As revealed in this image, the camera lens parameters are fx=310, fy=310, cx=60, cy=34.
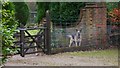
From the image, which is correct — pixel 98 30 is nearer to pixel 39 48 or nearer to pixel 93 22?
pixel 93 22

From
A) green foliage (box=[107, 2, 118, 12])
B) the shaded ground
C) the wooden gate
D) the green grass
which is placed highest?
green foliage (box=[107, 2, 118, 12])

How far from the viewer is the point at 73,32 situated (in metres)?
13.0

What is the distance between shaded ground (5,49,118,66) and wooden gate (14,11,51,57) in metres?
0.35

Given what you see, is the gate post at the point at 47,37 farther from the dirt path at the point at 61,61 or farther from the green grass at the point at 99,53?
the green grass at the point at 99,53

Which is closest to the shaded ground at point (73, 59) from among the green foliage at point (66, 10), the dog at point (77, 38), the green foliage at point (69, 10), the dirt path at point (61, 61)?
the dirt path at point (61, 61)

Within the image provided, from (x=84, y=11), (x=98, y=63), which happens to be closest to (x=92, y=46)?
(x=84, y=11)

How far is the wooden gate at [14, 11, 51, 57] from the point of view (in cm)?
1113

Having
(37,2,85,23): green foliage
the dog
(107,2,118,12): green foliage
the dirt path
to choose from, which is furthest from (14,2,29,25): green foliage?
the dirt path

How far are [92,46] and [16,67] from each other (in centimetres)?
509

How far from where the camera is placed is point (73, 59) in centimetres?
1075

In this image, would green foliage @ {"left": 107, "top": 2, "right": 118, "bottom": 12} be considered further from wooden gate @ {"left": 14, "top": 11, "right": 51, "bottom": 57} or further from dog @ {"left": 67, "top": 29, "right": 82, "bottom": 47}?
wooden gate @ {"left": 14, "top": 11, "right": 51, "bottom": 57}

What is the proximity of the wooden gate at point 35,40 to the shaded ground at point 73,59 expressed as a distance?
35 cm

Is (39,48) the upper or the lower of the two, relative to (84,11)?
lower

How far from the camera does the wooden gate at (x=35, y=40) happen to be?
11.1 meters
